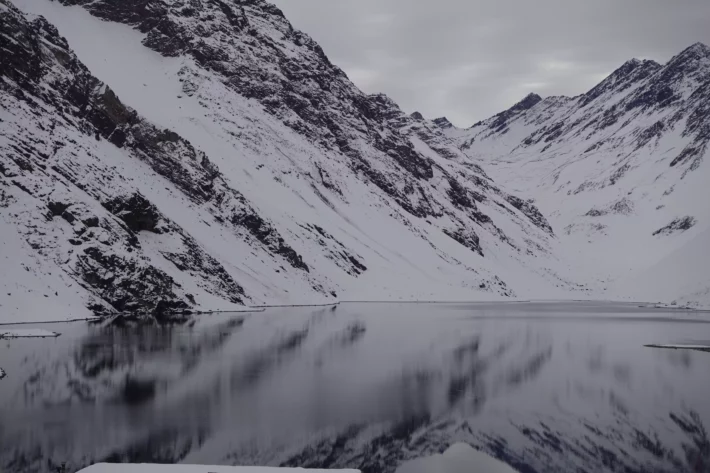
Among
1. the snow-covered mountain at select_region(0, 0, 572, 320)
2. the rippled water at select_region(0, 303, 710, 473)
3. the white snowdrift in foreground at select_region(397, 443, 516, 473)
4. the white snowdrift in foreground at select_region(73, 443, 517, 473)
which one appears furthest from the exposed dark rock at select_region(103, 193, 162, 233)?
the white snowdrift in foreground at select_region(397, 443, 516, 473)

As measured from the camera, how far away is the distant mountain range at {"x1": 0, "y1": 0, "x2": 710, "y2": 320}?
65438 millimetres

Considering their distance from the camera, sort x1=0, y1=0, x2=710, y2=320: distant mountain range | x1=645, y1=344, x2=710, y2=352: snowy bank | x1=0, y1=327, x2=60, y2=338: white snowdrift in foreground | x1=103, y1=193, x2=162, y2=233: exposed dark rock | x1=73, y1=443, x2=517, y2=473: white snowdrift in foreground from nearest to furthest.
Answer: x1=73, y1=443, x2=517, y2=473: white snowdrift in foreground
x1=0, y1=327, x2=60, y2=338: white snowdrift in foreground
x1=645, y1=344, x2=710, y2=352: snowy bank
x1=0, y1=0, x2=710, y2=320: distant mountain range
x1=103, y1=193, x2=162, y2=233: exposed dark rock

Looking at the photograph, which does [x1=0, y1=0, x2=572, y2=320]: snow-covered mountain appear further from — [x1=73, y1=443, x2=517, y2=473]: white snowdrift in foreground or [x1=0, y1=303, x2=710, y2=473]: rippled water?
[x1=73, y1=443, x2=517, y2=473]: white snowdrift in foreground

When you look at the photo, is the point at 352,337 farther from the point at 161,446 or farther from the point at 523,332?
the point at 161,446

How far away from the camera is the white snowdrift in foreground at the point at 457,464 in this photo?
2331 cm

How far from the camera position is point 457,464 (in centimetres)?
2384

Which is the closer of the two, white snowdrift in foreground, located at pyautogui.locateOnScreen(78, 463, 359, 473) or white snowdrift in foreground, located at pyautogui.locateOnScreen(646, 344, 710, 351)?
white snowdrift in foreground, located at pyautogui.locateOnScreen(78, 463, 359, 473)

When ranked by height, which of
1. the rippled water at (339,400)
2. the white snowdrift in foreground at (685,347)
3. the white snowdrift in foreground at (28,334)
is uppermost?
the white snowdrift in foreground at (685,347)

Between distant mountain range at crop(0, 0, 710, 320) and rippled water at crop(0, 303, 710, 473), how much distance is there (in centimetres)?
1315

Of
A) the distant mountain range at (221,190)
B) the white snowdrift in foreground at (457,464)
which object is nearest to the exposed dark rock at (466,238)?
the distant mountain range at (221,190)

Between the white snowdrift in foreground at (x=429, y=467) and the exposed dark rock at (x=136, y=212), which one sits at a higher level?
the exposed dark rock at (x=136, y=212)

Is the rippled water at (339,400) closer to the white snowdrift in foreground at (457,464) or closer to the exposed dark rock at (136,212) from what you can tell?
the white snowdrift in foreground at (457,464)

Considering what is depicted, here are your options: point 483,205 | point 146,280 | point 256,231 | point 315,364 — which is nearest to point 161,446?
point 315,364

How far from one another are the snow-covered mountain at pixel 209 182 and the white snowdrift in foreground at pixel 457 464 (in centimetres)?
4348
